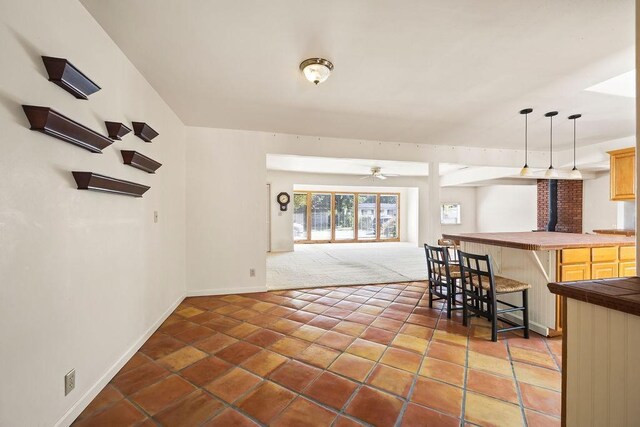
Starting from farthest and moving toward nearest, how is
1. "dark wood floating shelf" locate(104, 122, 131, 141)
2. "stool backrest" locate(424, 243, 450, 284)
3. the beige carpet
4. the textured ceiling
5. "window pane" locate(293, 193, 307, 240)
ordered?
1. "window pane" locate(293, 193, 307, 240)
2. the beige carpet
3. "stool backrest" locate(424, 243, 450, 284)
4. "dark wood floating shelf" locate(104, 122, 131, 141)
5. the textured ceiling

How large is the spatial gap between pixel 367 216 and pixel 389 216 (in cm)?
93

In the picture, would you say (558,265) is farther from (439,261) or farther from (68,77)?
(68,77)

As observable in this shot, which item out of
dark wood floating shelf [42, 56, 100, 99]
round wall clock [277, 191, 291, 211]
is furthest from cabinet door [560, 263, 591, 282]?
round wall clock [277, 191, 291, 211]

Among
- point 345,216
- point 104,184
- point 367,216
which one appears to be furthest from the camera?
point 367,216

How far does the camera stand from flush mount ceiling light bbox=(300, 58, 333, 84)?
210 cm

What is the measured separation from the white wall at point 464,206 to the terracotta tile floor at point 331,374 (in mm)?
8246

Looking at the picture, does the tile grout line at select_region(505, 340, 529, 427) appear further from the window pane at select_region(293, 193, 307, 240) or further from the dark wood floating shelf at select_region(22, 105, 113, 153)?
the window pane at select_region(293, 193, 307, 240)

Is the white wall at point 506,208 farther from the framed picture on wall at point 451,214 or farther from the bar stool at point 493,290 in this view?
the bar stool at point 493,290

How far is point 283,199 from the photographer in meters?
8.18

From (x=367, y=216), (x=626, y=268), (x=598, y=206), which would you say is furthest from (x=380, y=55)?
(x=367, y=216)

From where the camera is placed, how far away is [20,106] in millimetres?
1166

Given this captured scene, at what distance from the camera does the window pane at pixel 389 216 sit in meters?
10.7

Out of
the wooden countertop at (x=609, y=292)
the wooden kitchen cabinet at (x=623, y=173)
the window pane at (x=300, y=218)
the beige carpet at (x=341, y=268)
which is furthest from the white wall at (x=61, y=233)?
the window pane at (x=300, y=218)

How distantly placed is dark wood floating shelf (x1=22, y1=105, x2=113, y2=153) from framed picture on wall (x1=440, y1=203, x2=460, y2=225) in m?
10.6
